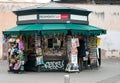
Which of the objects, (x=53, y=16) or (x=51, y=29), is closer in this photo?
(x=51, y=29)

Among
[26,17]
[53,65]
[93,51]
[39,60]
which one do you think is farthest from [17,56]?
[93,51]

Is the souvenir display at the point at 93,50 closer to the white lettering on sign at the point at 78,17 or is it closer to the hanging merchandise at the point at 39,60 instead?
the white lettering on sign at the point at 78,17

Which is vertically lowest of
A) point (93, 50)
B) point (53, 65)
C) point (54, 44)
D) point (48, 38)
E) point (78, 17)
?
point (53, 65)

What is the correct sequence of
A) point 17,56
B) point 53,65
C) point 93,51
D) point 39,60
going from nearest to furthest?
point 17,56 → point 39,60 → point 53,65 → point 93,51

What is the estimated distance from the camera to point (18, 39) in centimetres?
2284

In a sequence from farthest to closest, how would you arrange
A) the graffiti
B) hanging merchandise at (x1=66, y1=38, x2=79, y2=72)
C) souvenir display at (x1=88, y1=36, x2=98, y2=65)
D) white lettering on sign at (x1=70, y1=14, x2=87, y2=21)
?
1. souvenir display at (x1=88, y1=36, x2=98, y2=65)
2. white lettering on sign at (x1=70, y1=14, x2=87, y2=21)
3. the graffiti
4. hanging merchandise at (x1=66, y1=38, x2=79, y2=72)

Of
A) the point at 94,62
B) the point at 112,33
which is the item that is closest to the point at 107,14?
the point at 112,33

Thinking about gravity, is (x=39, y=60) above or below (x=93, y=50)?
below

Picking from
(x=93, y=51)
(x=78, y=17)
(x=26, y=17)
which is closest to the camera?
(x=26, y=17)

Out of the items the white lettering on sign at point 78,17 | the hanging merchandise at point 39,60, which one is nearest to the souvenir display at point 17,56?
the hanging merchandise at point 39,60

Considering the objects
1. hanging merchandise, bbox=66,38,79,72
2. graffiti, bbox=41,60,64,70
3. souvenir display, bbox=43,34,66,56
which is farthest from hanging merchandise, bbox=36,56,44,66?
hanging merchandise, bbox=66,38,79,72

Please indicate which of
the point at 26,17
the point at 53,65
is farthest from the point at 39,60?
the point at 26,17

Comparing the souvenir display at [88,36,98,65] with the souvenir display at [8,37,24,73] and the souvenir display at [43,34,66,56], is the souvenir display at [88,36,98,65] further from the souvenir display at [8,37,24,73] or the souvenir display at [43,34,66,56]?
the souvenir display at [8,37,24,73]

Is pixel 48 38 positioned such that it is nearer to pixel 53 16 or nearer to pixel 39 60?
pixel 53 16
